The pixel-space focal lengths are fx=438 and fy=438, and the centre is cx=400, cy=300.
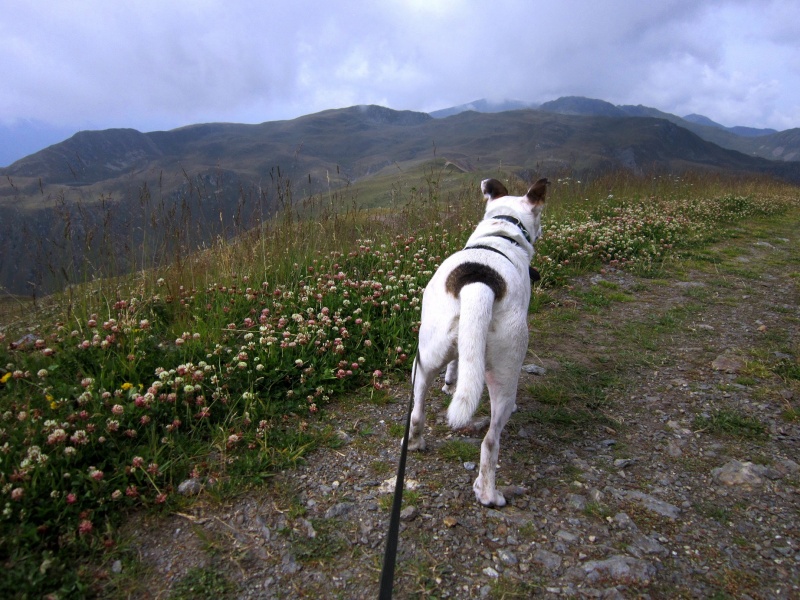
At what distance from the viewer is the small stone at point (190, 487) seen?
259 cm

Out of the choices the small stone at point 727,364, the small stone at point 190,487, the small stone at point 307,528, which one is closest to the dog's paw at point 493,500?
the small stone at point 307,528

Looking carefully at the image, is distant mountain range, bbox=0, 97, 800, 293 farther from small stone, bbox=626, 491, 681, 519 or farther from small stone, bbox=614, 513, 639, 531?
small stone, bbox=614, 513, 639, 531

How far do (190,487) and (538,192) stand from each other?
3.42 m

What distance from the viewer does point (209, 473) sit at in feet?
9.02

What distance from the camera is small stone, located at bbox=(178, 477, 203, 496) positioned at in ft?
8.51

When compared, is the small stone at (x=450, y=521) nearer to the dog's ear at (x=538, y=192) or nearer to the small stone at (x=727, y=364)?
the dog's ear at (x=538, y=192)

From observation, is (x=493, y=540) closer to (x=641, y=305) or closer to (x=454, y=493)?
(x=454, y=493)

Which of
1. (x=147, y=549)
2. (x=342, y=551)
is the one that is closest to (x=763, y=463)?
(x=342, y=551)

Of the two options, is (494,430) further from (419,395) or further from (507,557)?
(507,557)

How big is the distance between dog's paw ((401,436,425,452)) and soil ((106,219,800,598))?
0.06 metres

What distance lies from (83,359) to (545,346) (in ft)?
14.3

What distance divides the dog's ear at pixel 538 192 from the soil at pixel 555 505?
169 cm

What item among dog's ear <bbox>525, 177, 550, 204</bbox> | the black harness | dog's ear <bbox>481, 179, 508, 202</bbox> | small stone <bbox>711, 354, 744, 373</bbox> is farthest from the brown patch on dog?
small stone <bbox>711, 354, 744, 373</bbox>

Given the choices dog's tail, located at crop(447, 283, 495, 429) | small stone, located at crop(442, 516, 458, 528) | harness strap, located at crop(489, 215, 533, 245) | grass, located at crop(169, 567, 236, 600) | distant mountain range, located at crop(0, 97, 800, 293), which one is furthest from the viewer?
distant mountain range, located at crop(0, 97, 800, 293)
